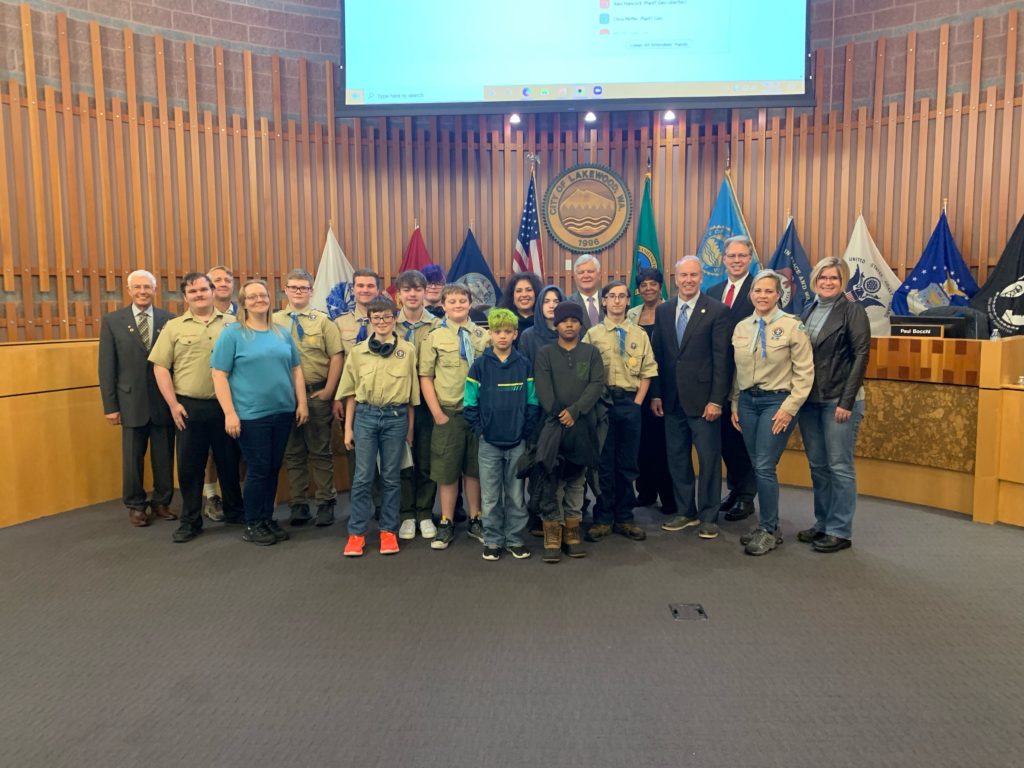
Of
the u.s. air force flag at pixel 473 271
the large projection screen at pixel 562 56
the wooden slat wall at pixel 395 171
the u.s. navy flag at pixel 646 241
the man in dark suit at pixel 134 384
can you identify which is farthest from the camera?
the u.s. air force flag at pixel 473 271

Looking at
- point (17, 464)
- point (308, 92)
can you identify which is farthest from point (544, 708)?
point (308, 92)

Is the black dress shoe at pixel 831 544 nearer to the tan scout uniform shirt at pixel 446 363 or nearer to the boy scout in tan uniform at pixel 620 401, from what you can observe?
the boy scout in tan uniform at pixel 620 401

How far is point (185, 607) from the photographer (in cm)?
300

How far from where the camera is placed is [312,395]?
418cm

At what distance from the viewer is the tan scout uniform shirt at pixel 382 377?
142 inches

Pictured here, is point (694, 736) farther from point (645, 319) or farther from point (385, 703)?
point (645, 319)

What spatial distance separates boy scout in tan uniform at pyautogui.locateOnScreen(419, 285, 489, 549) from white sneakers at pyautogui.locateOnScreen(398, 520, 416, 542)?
17 centimetres

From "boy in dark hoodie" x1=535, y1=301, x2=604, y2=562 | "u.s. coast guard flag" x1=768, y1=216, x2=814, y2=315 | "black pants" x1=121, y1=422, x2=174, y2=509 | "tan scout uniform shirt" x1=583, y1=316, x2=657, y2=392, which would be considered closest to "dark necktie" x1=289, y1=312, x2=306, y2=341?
"black pants" x1=121, y1=422, x2=174, y2=509

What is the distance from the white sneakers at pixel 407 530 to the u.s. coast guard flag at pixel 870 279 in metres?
4.62

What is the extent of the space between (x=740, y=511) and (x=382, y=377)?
2253mm

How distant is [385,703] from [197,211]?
5.52m

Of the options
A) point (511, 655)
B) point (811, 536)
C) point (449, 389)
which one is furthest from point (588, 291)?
point (511, 655)

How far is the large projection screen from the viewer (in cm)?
614

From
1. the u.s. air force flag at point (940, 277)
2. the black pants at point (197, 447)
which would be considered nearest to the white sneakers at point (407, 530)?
the black pants at point (197, 447)
